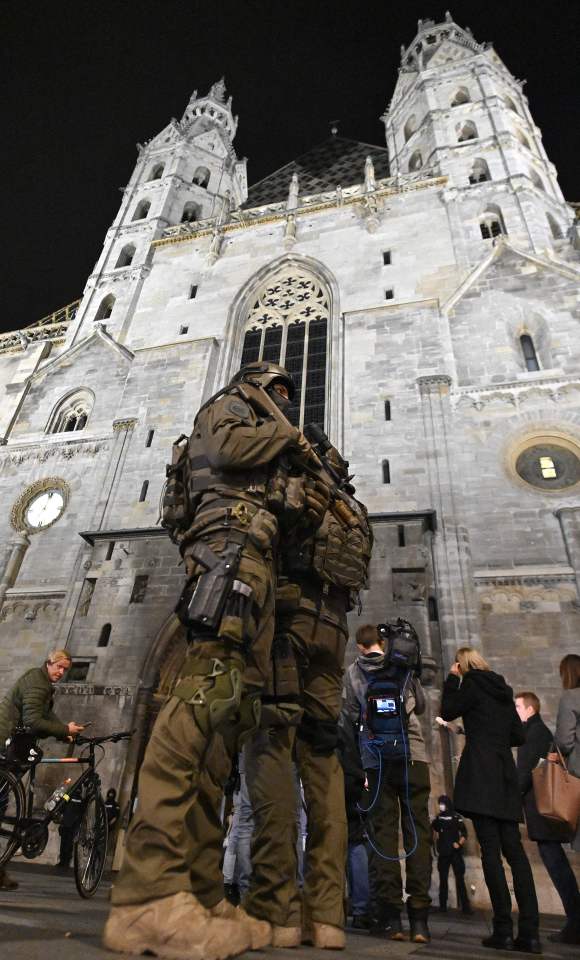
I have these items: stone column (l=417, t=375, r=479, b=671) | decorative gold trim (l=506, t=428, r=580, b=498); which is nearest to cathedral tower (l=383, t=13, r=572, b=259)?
stone column (l=417, t=375, r=479, b=671)

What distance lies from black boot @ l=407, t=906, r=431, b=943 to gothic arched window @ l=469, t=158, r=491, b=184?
1911cm

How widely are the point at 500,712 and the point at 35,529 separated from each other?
1171cm

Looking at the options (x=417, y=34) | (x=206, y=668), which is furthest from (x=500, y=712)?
(x=417, y=34)

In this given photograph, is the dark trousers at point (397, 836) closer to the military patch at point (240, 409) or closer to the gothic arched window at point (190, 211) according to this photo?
the military patch at point (240, 409)

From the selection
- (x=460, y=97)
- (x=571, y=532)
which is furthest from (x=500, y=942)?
(x=460, y=97)

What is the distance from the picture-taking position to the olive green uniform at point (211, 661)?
6.40ft

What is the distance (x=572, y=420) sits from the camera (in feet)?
36.3

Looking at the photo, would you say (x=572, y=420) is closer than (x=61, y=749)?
No

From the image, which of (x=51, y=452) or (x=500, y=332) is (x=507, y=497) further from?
(x=51, y=452)

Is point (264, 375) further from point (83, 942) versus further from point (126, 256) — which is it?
point (126, 256)

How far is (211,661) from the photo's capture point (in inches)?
93.4

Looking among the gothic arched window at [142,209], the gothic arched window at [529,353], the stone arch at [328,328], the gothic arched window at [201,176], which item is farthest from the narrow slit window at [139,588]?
the gothic arched window at [201,176]

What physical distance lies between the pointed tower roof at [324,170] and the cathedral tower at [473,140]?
1.92 m

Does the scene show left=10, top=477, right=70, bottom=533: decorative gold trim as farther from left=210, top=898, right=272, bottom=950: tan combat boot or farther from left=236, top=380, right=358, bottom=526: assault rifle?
left=210, top=898, right=272, bottom=950: tan combat boot
